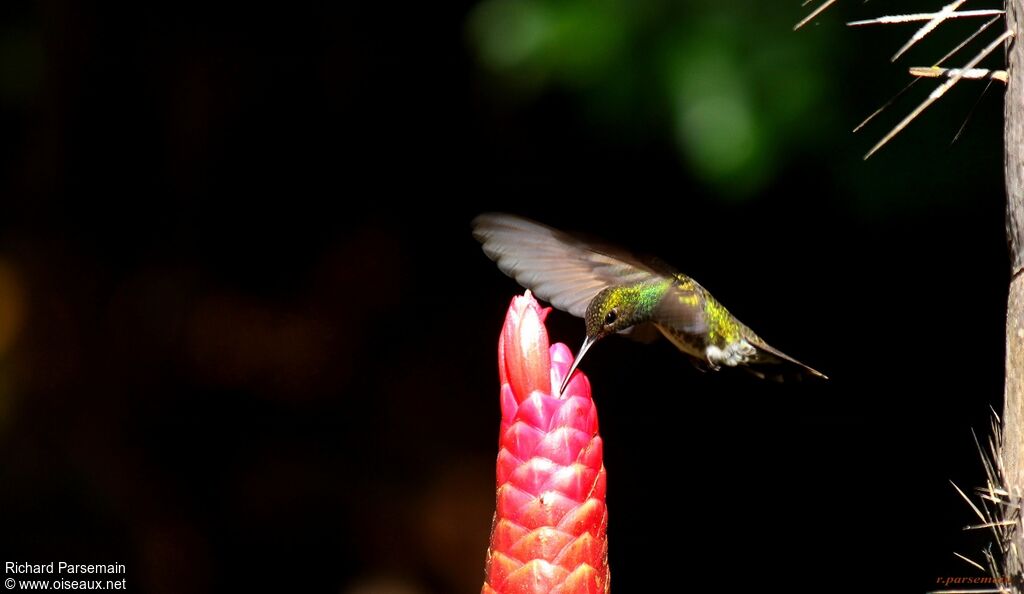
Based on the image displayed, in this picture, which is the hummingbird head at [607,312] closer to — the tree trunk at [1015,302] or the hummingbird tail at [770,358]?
the hummingbird tail at [770,358]

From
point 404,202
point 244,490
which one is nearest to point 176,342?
point 244,490

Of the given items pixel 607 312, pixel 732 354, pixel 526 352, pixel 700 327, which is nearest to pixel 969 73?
pixel 526 352

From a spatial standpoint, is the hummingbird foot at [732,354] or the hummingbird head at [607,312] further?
the hummingbird foot at [732,354]

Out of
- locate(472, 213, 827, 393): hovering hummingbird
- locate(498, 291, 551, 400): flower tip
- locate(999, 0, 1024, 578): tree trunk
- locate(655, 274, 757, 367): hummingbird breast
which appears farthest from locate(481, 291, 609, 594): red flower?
locate(655, 274, 757, 367): hummingbird breast

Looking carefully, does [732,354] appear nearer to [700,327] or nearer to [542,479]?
[700,327]

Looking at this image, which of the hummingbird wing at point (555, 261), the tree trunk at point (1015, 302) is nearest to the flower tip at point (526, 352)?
the tree trunk at point (1015, 302)

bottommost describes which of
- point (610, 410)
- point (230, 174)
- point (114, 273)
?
point (610, 410)

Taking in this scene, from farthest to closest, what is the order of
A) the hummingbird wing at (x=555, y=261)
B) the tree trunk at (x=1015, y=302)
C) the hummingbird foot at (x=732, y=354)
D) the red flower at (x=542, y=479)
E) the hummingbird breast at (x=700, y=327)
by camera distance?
the hummingbird foot at (x=732, y=354) → the hummingbird breast at (x=700, y=327) → the hummingbird wing at (x=555, y=261) → the red flower at (x=542, y=479) → the tree trunk at (x=1015, y=302)

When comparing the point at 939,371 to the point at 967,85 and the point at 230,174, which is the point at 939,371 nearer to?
the point at 967,85

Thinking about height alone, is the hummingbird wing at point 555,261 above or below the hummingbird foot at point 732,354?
above
